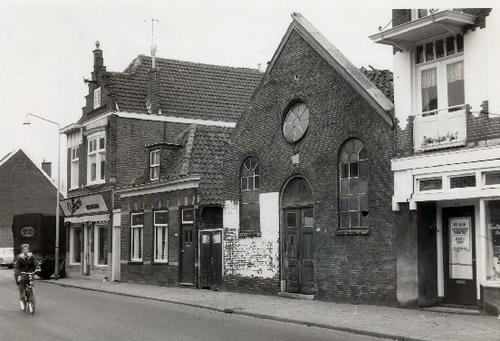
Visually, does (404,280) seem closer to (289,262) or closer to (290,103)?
(289,262)

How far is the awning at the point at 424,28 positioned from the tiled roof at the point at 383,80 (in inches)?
84.5

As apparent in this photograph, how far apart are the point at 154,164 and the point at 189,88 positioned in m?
7.86

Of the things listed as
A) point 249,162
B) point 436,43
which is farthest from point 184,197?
point 436,43

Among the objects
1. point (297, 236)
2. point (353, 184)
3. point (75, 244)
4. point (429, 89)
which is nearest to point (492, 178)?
point (429, 89)

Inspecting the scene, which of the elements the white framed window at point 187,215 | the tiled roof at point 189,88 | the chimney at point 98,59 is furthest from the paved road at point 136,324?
the chimney at point 98,59

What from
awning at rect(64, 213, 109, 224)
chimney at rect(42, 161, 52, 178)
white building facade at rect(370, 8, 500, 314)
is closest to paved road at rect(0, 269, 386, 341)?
white building facade at rect(370, 8, 500, 314)

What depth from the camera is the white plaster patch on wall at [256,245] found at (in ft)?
73.8

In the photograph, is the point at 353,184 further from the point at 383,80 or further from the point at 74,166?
the point at 74,166

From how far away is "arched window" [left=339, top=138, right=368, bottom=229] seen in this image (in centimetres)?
1922

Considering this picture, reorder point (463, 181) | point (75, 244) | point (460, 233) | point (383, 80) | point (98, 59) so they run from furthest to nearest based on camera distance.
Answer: point (75, 244)
point (98, 59)
point (383, 80)
point (460, 233)
point (463, 181)

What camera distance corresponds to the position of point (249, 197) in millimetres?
23984

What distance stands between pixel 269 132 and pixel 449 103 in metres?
7.49

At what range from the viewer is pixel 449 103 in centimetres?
1691

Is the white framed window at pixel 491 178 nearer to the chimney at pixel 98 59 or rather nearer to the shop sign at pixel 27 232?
the chimney at pixel 98 59
